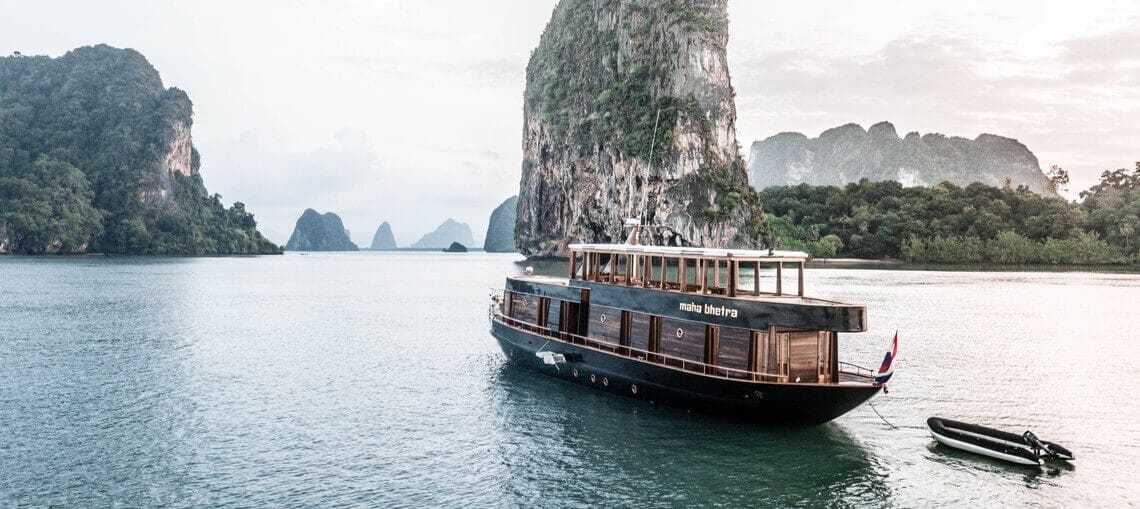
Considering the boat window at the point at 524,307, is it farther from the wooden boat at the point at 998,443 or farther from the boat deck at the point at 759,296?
the wooden boat at the point at 998,443

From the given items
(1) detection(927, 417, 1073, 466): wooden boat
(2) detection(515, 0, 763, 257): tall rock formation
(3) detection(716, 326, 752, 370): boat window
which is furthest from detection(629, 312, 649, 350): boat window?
(2) detection(515, 0, 763, 257): tall rock formation

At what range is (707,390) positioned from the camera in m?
19.8

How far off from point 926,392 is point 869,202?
115 metres

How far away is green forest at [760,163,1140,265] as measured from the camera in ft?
349

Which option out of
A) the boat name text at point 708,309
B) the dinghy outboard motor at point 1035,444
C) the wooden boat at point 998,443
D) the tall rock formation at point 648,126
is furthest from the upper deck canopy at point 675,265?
the tall rock formation at point 648,126

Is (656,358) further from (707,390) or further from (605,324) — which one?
(605,324)

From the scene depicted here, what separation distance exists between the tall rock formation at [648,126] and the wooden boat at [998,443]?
73748 millimetres

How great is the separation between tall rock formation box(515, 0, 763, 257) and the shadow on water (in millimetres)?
72413

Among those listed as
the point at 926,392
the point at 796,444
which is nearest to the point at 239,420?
the point at 796,444

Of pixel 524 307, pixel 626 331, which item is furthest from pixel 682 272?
pixel 524 307

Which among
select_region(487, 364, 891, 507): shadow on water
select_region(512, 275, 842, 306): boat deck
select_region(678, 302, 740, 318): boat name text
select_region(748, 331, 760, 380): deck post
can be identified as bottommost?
select_region(487, 364, 891, 507): shadow on water

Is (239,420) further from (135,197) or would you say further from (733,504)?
(135,197)

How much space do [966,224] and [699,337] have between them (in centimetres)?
11393

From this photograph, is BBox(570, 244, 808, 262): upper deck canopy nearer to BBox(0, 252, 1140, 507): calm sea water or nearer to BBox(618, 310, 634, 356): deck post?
BBox(618, 310, 634, 356): deck post
